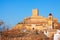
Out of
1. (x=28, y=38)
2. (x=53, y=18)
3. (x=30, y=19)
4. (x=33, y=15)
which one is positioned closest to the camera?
(x=28, y=38)

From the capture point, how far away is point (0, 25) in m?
11.8

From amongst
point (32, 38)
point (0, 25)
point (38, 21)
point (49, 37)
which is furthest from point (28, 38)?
point (38, 21)

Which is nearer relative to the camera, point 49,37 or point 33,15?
point 49,37

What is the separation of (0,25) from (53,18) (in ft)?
32.0

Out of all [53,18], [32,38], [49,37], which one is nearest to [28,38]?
[32,38]

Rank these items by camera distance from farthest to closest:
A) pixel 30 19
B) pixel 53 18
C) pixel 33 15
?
pixel 33 15 < pixel 30 19 < pixel 53 18

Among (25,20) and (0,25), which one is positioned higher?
(25,20)

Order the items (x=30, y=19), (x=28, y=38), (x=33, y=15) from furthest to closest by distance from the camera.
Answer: (x=33, y=15) → (x=30, y=19) → (x=28, y=38)

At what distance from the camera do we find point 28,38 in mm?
8570

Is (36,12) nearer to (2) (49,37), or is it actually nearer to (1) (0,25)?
(1) (0,25)

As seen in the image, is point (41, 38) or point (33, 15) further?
point (33, 15)

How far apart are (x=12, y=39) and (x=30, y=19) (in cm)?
1359

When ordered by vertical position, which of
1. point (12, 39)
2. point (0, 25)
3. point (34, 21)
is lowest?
point (12, 39)

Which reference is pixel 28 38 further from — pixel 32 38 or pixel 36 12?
pixel 36 12
